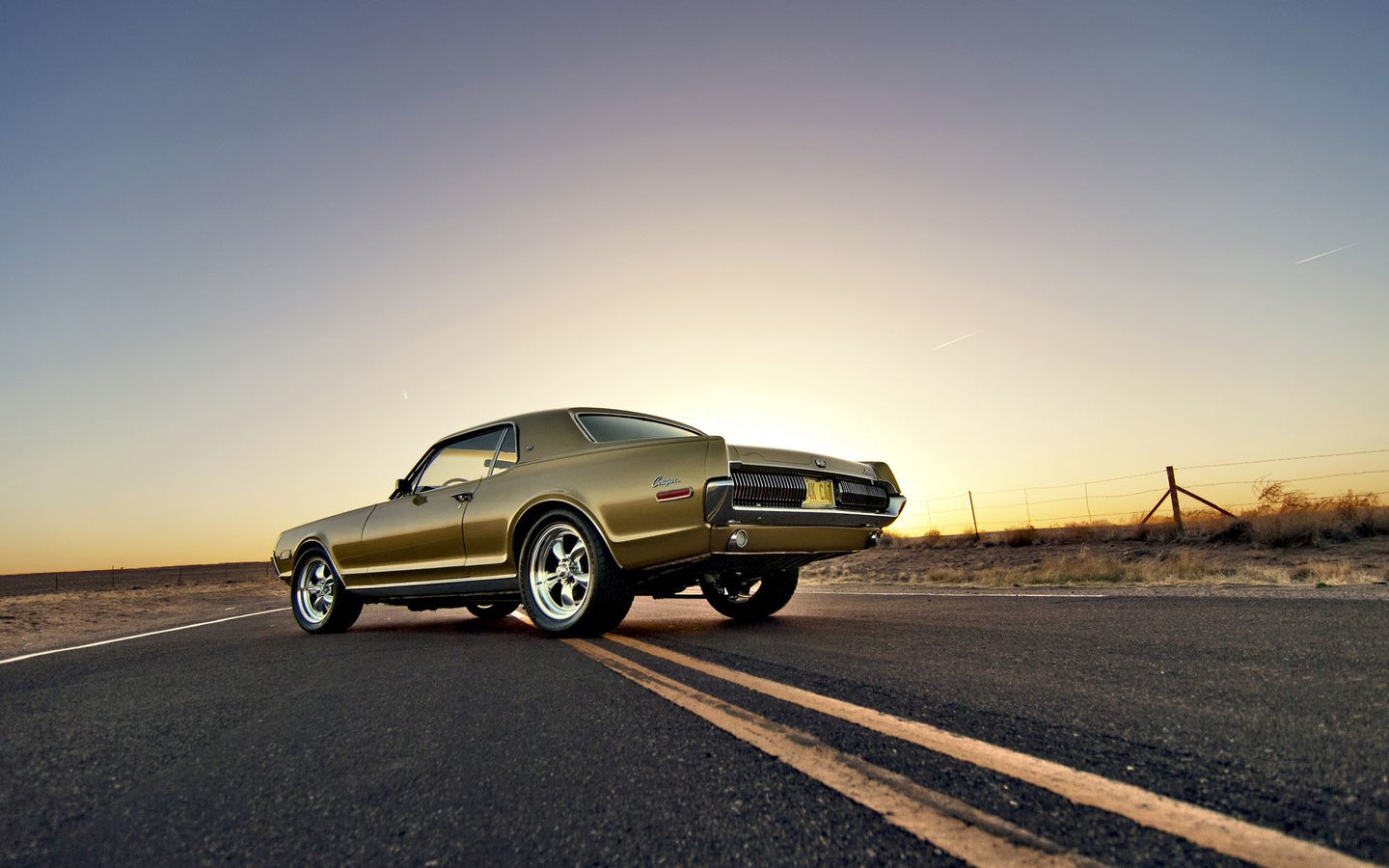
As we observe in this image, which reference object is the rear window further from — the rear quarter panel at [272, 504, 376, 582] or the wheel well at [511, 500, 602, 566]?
the rear quarter panel at [272, 504, 376, 582]

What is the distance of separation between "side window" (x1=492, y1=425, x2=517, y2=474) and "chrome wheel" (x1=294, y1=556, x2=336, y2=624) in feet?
8.77

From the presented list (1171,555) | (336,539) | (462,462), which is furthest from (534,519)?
(1171,555)

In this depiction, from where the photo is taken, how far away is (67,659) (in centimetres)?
554

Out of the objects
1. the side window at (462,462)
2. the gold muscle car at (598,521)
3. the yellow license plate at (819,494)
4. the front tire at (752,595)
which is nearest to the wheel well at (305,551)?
the gold muscle car at (598,521)

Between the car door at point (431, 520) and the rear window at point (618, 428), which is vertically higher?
the rear window at point (618, 428)

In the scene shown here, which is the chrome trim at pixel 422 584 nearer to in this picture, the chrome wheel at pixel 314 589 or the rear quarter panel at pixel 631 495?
the rear quarter panel at pixel 631 495

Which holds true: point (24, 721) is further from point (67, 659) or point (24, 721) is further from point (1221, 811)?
point (1221, 811)

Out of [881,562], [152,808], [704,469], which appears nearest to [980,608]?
[704,469]

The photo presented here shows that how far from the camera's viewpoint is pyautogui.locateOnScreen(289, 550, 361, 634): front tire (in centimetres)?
744

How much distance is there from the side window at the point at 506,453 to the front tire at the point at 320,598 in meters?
2.52

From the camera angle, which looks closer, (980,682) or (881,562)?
(980,682)

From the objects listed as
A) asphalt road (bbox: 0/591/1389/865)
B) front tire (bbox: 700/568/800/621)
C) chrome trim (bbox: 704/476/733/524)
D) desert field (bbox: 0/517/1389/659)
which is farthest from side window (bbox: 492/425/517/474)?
desert field (bbox: 0/517/1389/659)

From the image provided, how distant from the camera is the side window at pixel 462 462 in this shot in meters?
6.36

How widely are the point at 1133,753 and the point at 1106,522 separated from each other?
853 inches
